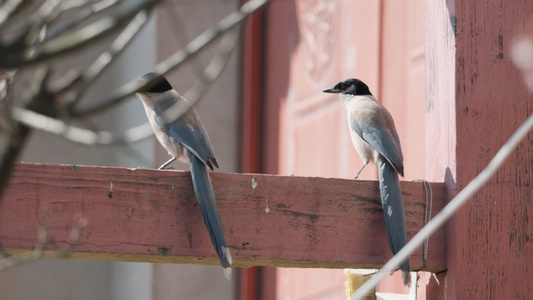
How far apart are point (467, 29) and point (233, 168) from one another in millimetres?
3561

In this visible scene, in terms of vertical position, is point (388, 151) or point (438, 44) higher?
point (438, 44)

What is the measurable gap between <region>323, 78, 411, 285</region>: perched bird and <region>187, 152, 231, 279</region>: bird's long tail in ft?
1.80

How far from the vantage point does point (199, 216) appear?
320 centimetres

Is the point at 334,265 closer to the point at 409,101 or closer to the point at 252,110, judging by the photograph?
the point at 409,101

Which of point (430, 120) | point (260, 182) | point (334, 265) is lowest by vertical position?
point (334, 265)

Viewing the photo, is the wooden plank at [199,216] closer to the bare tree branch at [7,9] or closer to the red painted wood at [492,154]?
the red painted wood at [492,154]

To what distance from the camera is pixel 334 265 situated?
3.32 meters

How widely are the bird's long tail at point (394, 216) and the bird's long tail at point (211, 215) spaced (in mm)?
546

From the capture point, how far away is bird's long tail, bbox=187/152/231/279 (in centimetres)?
306

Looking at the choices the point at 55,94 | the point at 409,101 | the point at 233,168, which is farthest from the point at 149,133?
the point at 233,168

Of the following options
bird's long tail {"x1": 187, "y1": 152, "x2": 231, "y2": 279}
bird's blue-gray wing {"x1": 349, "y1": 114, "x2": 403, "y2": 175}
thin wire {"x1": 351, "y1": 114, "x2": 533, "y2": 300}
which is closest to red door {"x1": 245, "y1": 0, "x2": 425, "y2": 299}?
bird's blue-gray wing {"x1": 349, "y1": 114, "x2": 403, "y2": 175}

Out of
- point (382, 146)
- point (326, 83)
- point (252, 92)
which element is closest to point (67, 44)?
point (382, 146)

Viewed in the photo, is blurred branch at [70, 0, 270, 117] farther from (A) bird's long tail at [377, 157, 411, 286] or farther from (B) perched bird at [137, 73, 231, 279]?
(A) bird's long tail at [377, 157, 411, 286]

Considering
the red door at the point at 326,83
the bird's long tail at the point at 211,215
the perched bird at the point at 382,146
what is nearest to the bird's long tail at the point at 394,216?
the perched bird at the point at 382,146
